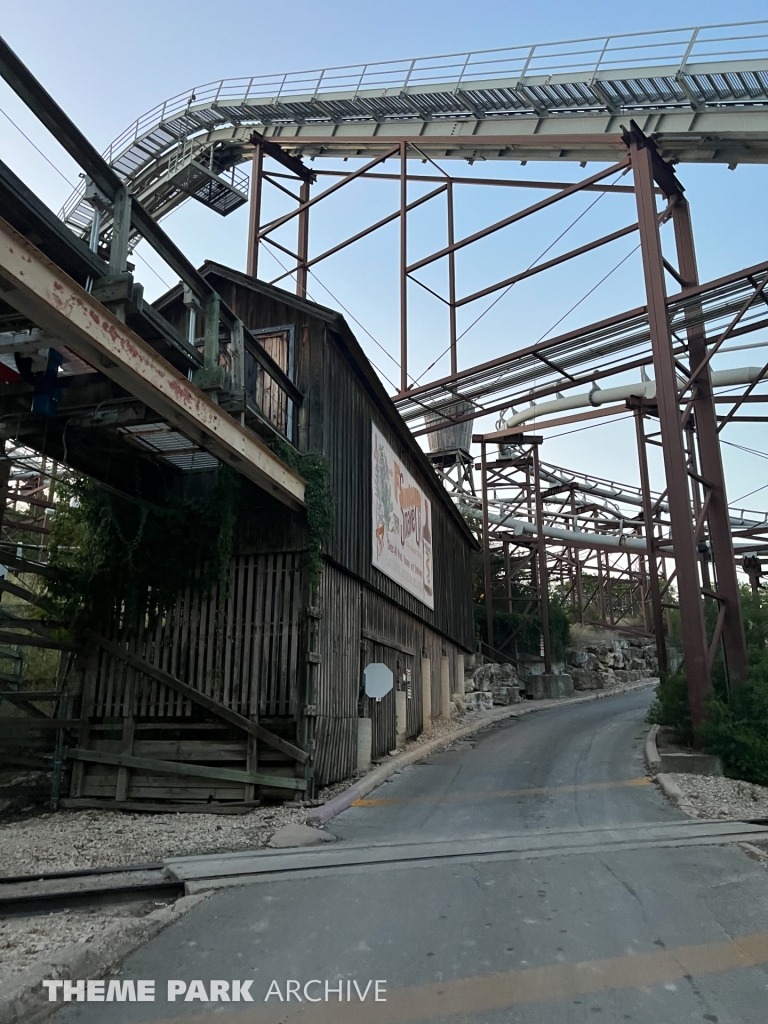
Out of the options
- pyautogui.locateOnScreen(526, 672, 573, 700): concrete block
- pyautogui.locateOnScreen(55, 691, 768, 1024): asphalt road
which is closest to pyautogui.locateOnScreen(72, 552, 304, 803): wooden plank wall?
pyautogui.locateOnScreen(55, 691, 768, 1024): asphalt road

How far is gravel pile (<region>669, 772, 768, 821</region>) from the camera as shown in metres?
8.98

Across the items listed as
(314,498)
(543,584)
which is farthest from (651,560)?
(314,498)

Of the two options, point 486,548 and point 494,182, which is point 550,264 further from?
point 486,548

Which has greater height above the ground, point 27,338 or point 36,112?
point 36,112

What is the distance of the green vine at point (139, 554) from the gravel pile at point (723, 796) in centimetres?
712

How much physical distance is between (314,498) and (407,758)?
18.6 feet

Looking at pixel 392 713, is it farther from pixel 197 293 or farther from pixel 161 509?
pixel 197 293

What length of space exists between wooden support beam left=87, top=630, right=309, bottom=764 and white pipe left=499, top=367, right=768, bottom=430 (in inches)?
687

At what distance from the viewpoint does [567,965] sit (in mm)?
4262

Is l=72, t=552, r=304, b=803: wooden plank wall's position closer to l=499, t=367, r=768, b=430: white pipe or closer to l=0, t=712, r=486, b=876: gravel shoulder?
l=0, t=712, r=486, b=876: gravel shoulder

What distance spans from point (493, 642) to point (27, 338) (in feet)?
88.4

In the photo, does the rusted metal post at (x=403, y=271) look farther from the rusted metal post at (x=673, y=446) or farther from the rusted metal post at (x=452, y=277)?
the rusted metal post at (x=673, y=446)

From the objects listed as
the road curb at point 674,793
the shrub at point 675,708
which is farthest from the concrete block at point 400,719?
the road curb at point 674,793

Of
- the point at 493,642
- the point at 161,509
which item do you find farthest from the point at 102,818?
the point at 493,642
